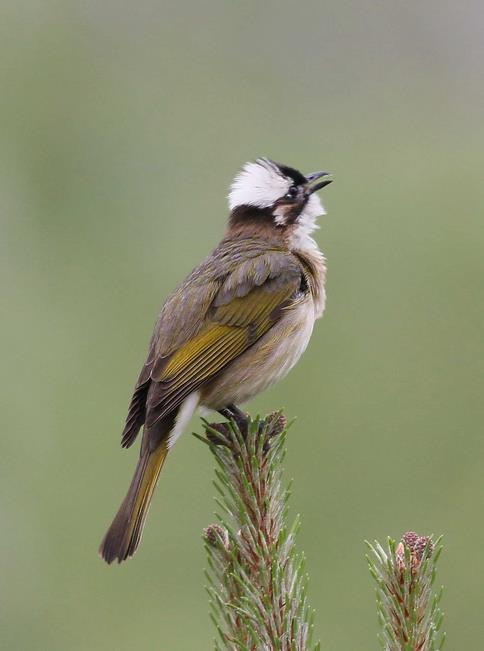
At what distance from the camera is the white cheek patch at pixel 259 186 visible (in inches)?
234

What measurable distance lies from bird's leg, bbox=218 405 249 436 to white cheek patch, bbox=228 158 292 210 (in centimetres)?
131

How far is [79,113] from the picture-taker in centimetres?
1598

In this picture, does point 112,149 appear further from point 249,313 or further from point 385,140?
point 249,313

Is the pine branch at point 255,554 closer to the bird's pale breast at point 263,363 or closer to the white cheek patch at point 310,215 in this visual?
the bird's pale breast at point 263,363

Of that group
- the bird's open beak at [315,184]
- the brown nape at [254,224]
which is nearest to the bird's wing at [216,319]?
the brown nape at [254,224]

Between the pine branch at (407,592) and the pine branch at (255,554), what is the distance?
0.72 ft

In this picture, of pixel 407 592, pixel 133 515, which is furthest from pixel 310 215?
pixel 407 592

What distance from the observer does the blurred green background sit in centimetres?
780

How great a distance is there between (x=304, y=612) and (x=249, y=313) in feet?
7.44

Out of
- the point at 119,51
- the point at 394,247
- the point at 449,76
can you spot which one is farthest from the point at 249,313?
the point at 119,51

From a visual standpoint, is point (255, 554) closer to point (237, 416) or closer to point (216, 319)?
point (237, 416)

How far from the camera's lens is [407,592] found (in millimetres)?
3049

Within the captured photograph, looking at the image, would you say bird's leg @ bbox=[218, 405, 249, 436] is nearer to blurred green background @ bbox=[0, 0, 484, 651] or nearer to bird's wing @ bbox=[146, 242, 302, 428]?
bird's wing @ bbox=[146, 242, 302, 428]

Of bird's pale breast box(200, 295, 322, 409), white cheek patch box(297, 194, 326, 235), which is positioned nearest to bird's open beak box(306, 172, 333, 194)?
white cheek patch box(297, 194, 326, 235)
